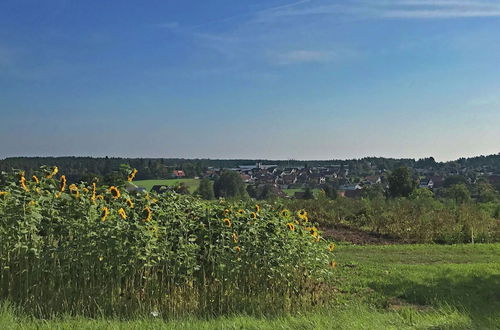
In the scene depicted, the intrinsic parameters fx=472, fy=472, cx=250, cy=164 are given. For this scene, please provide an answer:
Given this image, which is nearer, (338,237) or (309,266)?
(309,266)

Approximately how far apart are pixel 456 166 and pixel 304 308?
64800 millimetres

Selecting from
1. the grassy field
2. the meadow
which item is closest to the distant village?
the grassy field

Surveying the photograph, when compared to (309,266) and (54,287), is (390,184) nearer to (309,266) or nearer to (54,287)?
(309,266)

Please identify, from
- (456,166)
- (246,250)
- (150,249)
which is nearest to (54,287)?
(150,249)

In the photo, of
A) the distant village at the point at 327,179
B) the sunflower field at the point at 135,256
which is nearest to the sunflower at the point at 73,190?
the sunflower field at the point at 135,256

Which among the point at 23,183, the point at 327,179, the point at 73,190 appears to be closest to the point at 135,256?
the point at 73,190

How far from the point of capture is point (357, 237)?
1401 centimetres

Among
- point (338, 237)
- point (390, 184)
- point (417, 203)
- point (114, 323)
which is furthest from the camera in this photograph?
point (390, 184)

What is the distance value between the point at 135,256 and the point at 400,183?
22.7 metres

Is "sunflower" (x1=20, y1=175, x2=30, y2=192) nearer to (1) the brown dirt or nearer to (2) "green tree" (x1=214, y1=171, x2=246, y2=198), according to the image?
(1) the brown dirt

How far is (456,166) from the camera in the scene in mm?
63969

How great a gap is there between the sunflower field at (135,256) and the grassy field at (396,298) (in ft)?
1.51

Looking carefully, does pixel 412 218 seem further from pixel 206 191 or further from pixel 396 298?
pixel 396 298

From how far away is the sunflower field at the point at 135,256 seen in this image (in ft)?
15.8
